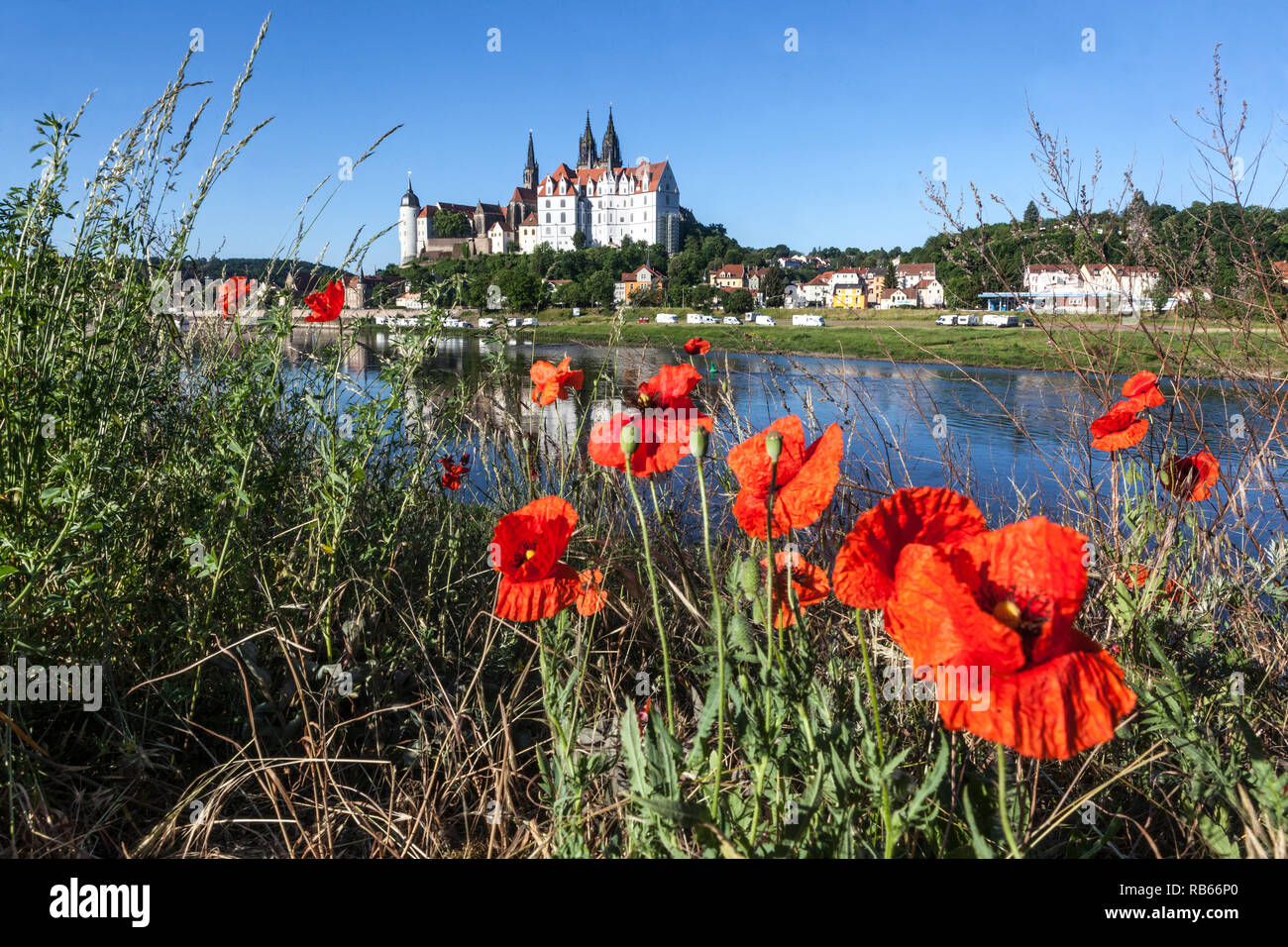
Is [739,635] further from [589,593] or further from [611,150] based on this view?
[611,150]

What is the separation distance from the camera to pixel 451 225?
76188 mm

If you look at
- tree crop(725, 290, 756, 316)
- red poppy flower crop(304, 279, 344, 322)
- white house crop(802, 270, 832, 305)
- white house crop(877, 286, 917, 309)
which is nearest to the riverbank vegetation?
red poppy flower crop(304, 279, 344, 322)

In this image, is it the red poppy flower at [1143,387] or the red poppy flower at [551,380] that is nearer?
the red poppy flower at [551,380]

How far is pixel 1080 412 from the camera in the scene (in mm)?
2660

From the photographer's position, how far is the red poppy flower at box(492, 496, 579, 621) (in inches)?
35.3

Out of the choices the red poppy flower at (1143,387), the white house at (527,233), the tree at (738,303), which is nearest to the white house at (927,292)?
the tree at (738,303)

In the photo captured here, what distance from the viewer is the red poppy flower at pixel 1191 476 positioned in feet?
5.27

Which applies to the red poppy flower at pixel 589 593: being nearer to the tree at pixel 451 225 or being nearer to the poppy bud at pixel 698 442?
the poppy bud at pixel 698 442

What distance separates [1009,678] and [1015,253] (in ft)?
8.44

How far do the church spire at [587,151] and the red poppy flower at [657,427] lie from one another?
3517 inches

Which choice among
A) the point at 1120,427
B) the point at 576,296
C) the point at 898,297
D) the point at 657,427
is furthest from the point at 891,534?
the point at 898,297

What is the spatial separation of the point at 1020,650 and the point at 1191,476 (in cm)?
139
